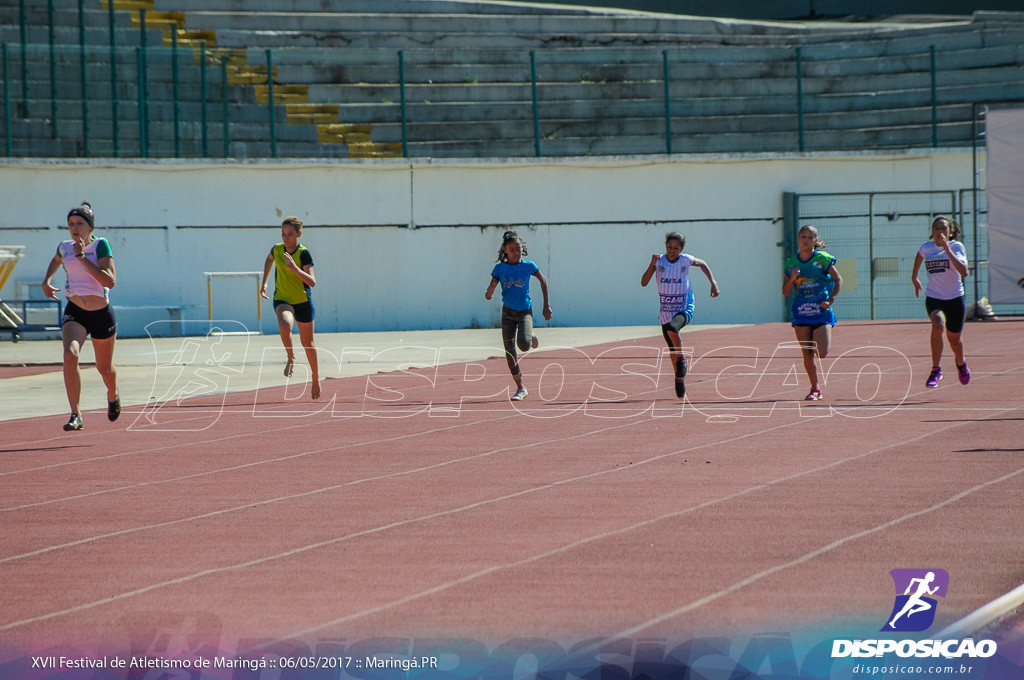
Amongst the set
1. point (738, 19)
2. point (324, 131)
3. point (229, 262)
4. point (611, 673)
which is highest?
point (738, 19)

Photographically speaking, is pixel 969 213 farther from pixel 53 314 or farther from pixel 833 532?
pixel 833 532

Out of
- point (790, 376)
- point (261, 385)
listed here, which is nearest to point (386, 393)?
point (261, 385)

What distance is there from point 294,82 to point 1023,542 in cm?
2944

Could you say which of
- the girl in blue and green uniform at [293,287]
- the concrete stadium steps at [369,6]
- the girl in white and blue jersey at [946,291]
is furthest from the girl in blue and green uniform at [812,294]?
the concrete stadium steps at [369,6]

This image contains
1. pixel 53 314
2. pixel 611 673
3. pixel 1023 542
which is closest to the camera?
pixel 611 673

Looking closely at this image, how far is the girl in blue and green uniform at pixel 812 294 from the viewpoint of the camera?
47.4 ft

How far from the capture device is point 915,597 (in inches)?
229

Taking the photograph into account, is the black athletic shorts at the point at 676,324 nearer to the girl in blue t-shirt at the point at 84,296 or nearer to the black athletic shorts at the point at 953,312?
the black athletic shorts at the point at 953,312

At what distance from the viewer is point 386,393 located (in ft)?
54.5

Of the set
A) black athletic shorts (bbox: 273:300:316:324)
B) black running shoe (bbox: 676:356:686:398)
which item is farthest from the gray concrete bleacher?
black running shoe (bbox: 676:356:686:398)

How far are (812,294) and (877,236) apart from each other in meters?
17.9

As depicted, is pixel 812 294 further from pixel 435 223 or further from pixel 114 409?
pixel 435 223

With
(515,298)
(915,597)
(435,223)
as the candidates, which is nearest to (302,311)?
(515,298)

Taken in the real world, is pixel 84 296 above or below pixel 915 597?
above
